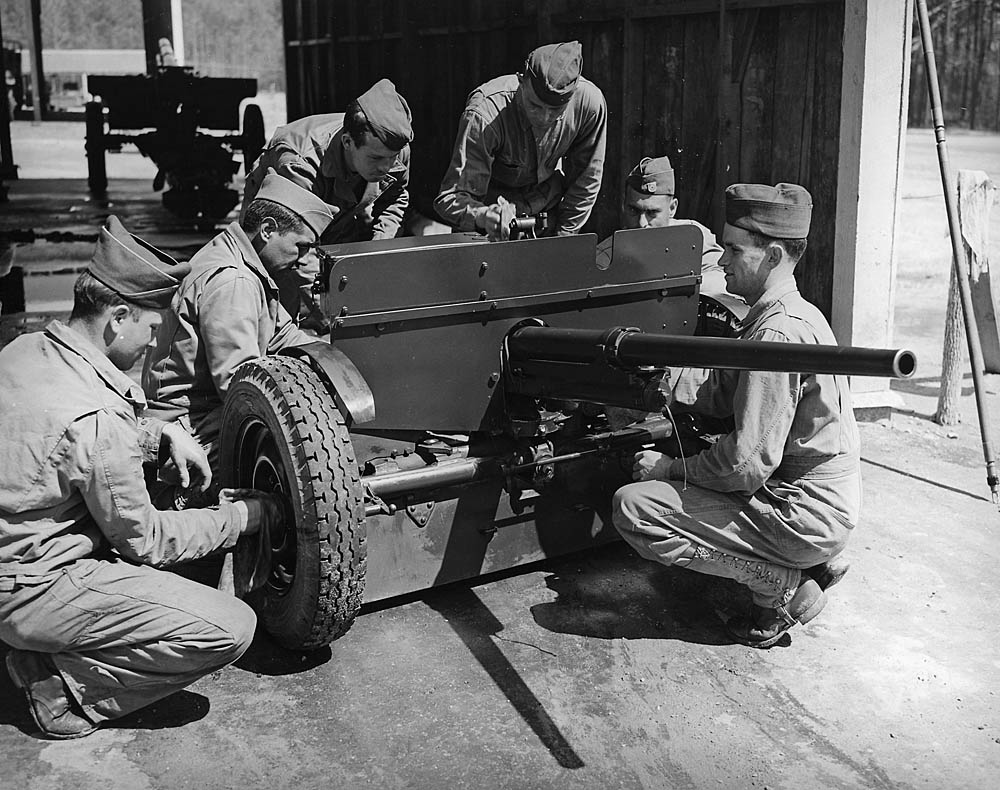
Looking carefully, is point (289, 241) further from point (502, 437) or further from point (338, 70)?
point (338, 70)

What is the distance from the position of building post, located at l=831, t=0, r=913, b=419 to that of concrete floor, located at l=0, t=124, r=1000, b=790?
1962 mm

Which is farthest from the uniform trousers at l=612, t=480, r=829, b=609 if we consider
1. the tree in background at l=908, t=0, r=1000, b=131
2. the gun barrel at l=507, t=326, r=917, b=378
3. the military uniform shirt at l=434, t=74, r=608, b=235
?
the tree in background at l=908, t=0, r=1000, b=131

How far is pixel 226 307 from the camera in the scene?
13.6 ft

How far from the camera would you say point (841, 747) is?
Answer: 11.2 ft

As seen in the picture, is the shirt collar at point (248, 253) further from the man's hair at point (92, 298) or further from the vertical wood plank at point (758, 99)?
the vertical wood plank at point (758, 99)

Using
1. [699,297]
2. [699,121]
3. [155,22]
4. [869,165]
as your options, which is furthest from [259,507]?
[155,22]

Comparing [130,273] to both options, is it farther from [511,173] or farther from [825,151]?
[825,151]

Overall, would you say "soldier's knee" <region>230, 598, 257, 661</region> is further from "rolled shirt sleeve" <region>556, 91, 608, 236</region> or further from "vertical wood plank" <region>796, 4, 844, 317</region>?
"vertical wood plank" <region>796, 4, 844, 317</region>

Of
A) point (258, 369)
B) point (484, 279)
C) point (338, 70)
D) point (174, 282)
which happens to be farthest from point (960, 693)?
point (338, 70)

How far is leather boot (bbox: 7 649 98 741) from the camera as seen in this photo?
340 cm

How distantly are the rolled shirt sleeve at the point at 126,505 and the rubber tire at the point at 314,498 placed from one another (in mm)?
278

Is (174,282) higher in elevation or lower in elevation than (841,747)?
higher

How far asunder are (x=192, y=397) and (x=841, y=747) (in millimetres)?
2497

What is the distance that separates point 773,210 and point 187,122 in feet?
Result: 46.1
